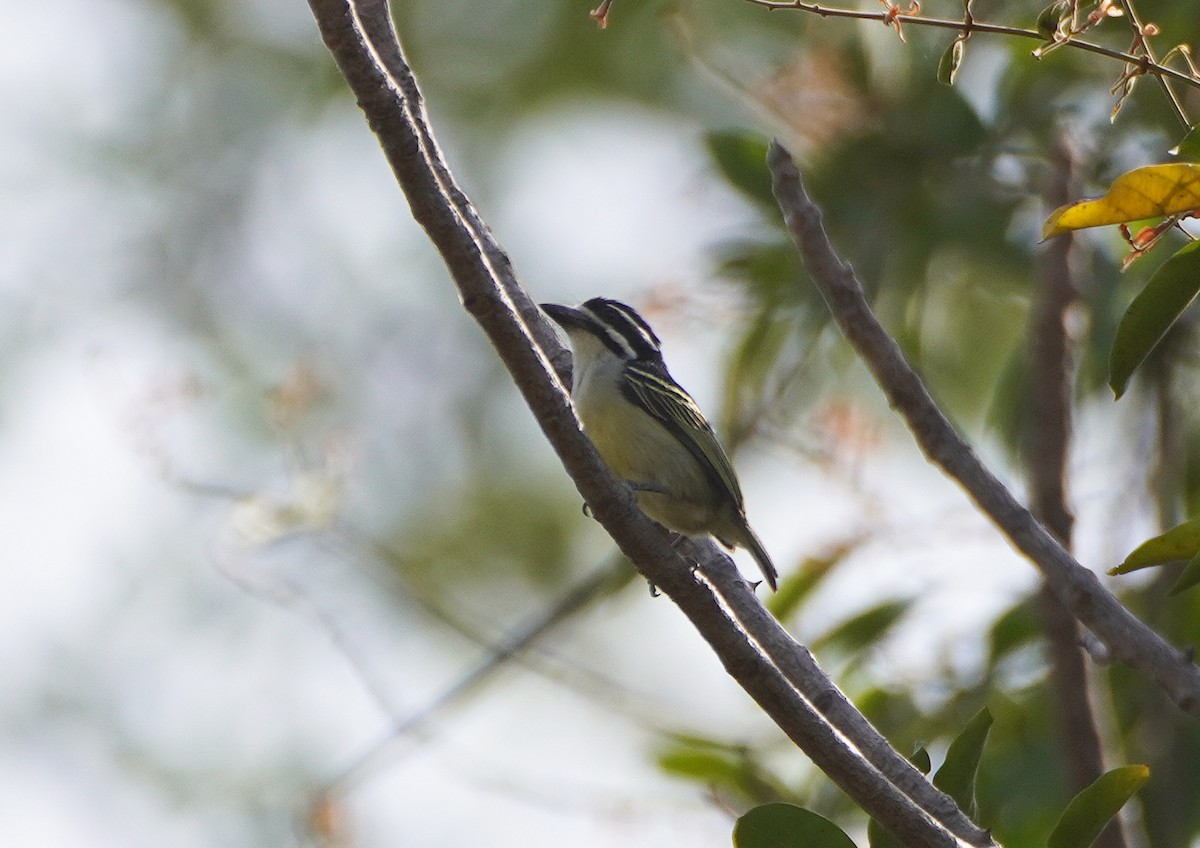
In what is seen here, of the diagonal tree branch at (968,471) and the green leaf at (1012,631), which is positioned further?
the green leaf at (1012,631)

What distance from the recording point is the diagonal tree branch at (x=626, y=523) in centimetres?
290

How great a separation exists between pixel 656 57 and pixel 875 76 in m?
4.00

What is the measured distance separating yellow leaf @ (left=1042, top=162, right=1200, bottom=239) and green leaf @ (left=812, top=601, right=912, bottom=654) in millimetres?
3205

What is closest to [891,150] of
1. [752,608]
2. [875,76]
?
[875,76]

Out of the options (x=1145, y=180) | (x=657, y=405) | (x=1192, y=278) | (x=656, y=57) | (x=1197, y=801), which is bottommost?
(x=1197, y=801)

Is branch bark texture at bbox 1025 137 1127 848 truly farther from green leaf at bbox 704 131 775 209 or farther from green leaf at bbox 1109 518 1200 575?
green leaf at bbox 704 131 775 209

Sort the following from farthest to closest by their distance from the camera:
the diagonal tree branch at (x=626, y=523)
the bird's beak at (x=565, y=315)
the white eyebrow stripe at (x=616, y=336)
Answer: the bird's beak at (x=565, y=315) → the white eyebrow stripe at (x=616, y=336) → the diagonal tree branch at (x=626, y=523)

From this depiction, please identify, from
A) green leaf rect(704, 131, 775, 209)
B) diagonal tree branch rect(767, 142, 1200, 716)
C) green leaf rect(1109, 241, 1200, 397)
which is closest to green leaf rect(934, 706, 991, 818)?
diagonal tree branch rect(767, 142, 1200, 716)

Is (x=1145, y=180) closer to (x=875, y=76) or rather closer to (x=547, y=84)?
(x=875, y=76)

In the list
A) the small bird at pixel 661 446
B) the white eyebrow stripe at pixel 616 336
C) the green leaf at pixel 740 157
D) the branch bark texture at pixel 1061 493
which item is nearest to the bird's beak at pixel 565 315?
the white eyebrow stripe at pixel 616 336

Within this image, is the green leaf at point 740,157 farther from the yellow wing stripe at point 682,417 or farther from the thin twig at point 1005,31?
the thin twig at point 1005,31

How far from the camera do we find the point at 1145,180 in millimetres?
2648

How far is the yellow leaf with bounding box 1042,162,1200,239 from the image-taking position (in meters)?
2.64

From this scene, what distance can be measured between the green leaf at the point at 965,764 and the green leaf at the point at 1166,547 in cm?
48
